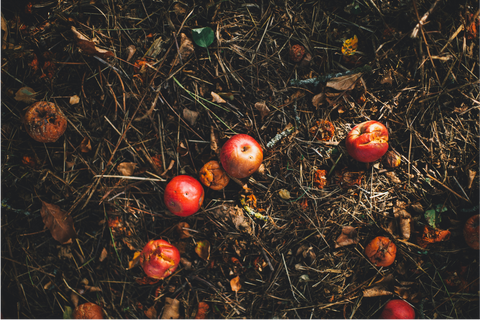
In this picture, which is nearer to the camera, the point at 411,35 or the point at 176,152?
the point at 411,35

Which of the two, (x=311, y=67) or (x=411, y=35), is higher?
(x=411, y=35)

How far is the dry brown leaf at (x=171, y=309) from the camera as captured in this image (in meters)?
2.44

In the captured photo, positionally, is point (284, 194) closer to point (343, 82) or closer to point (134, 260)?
point (343, 82)

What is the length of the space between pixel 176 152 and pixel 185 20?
1.30m

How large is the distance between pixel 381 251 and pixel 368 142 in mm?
1054

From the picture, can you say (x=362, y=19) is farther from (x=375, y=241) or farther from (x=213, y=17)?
(x=375, y=241)

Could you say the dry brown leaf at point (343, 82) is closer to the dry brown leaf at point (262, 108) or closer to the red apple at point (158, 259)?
the dry brown leaf at point (262, 108)

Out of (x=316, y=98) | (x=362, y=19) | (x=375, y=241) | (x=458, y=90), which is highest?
(x=362, y=19)

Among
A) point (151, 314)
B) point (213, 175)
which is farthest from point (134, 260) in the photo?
point (213, 175)

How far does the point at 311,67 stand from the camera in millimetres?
2453

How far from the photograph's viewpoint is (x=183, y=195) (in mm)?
2199

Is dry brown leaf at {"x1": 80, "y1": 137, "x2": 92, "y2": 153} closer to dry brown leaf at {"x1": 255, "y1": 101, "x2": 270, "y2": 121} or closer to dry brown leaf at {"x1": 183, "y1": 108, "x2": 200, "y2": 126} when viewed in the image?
dry brown leaf at {"x1": 183, "y1": 108, "x2": 200, "y2": 126}

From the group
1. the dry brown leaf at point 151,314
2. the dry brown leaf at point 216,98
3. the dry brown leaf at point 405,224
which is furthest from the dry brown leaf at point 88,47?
the dry brown leaf at point 405,224

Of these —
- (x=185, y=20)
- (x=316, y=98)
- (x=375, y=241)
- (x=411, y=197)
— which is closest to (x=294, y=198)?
(x=375, y=241)
